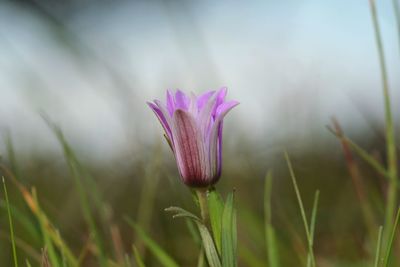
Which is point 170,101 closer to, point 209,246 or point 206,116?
point 206,116

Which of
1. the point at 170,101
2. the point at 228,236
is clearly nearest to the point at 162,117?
the point at 170,101

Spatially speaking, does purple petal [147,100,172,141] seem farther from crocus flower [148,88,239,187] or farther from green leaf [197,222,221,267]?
green leaf [197,222,221,267]

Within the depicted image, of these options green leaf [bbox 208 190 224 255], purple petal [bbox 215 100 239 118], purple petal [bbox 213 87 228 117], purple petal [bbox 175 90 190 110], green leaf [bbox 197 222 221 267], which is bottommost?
green leaf [bbox 197 222 221 267]

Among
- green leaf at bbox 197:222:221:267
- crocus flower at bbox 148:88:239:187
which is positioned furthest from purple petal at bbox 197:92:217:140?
green leaf at bbox 197:222:221:267

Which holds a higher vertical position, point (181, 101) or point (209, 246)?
point (181, 101)

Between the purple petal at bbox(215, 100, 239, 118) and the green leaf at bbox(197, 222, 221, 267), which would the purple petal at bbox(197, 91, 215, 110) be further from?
the green leaf at bbox(197, 222, 221, 267)

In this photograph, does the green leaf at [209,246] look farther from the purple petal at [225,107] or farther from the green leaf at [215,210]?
the purple petal at [225,107]

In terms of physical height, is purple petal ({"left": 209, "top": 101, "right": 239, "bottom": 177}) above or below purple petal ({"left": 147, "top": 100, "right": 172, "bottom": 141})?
below
